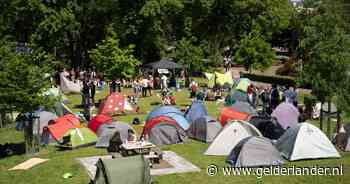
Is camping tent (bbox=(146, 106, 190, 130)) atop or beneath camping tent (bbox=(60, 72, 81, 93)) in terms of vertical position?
beneath

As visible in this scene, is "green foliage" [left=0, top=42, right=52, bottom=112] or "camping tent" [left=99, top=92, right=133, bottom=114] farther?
"camping tent" [left=99, top=92, right=133, bottom=114]

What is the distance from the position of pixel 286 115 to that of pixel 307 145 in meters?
5.31

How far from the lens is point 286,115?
21453mm

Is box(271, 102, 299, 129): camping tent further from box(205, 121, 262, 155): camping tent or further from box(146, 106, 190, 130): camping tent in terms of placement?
box(205, 121, 262, 155): camping tent

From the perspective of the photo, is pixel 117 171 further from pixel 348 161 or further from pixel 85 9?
pixel 85 9

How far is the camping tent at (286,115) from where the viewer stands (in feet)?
69.8

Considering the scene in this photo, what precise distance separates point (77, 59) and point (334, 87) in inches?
1414

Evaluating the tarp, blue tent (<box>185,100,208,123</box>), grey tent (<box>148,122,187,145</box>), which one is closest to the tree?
blue tent (<box>185,100,208,123</box>)

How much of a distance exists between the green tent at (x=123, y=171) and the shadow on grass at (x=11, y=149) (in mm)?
7591

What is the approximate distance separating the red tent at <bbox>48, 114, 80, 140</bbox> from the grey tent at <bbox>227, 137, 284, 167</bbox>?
25.0ft

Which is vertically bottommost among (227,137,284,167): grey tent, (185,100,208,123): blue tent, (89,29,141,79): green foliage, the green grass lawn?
the green grass lawn

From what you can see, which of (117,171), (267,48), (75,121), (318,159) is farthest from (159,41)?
(117,171)

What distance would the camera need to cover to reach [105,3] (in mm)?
46250

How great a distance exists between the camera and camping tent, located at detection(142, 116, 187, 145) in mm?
18703
